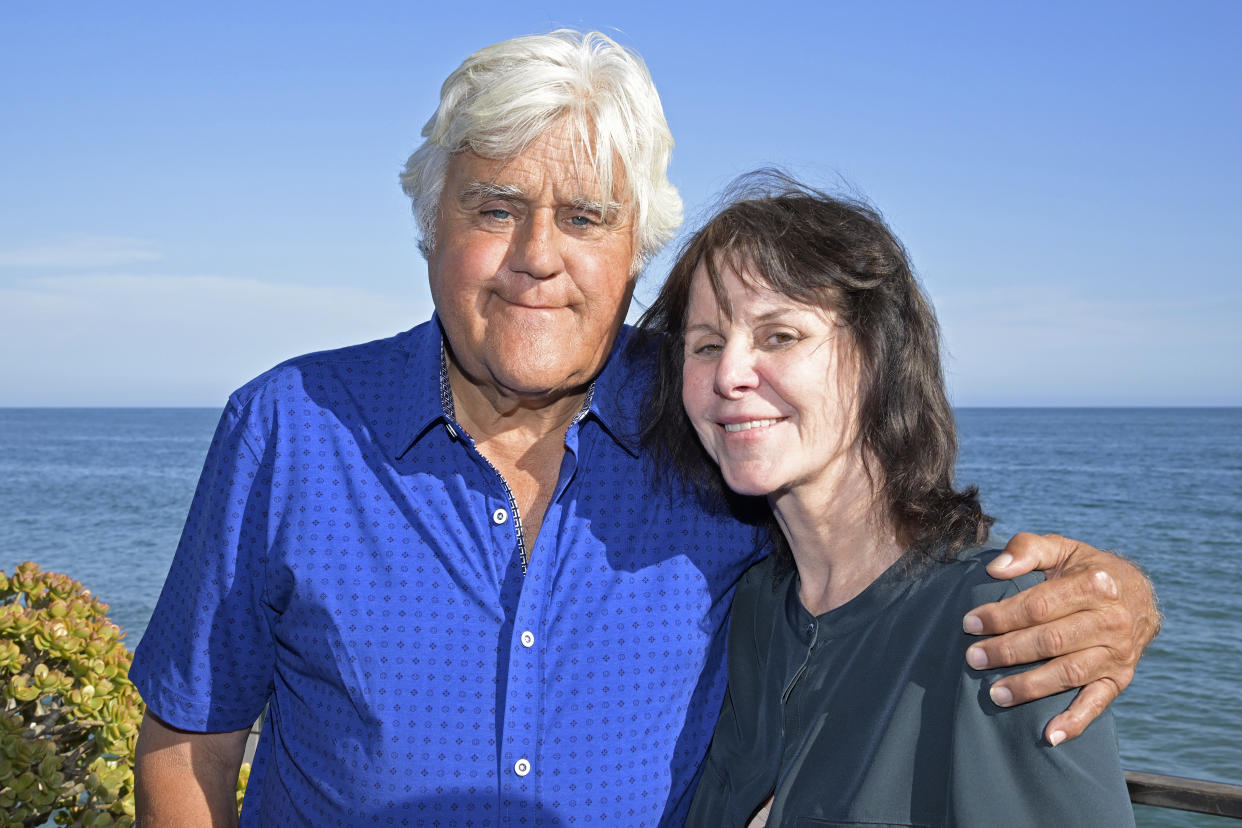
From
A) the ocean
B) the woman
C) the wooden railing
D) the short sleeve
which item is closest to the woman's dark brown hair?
the woman

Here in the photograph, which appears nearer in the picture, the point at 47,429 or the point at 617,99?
the point at 617,99

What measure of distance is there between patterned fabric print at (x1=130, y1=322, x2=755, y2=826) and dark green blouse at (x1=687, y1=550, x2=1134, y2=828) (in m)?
0.17

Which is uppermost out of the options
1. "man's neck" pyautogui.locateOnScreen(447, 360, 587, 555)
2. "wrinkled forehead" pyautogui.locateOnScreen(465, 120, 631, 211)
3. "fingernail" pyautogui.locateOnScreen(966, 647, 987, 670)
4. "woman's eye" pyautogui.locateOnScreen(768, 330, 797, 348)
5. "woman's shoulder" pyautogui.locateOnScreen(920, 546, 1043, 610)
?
"wrinkled forehead" pyautogui.locateOnScreen(465, 120, 631, 211)

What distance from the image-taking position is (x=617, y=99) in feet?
7.79

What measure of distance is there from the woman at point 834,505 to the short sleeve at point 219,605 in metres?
1.02

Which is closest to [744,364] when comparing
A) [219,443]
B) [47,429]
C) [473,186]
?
[473,186]

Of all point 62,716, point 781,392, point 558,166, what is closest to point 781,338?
point 781,392

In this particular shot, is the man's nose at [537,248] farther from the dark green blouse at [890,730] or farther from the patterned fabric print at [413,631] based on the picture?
the dark green blouse at [890,730]

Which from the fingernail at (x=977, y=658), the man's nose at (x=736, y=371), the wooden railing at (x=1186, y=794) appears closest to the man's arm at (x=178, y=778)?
the man's nose at (x=736, y=371)

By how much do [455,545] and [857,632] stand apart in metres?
0.89

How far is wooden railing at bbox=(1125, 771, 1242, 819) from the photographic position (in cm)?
309

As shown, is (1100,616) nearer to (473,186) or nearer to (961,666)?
(961,666)

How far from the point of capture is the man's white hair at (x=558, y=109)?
2.30 metres

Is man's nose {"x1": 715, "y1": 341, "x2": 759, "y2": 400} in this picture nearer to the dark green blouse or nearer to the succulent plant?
the dark green blouse
